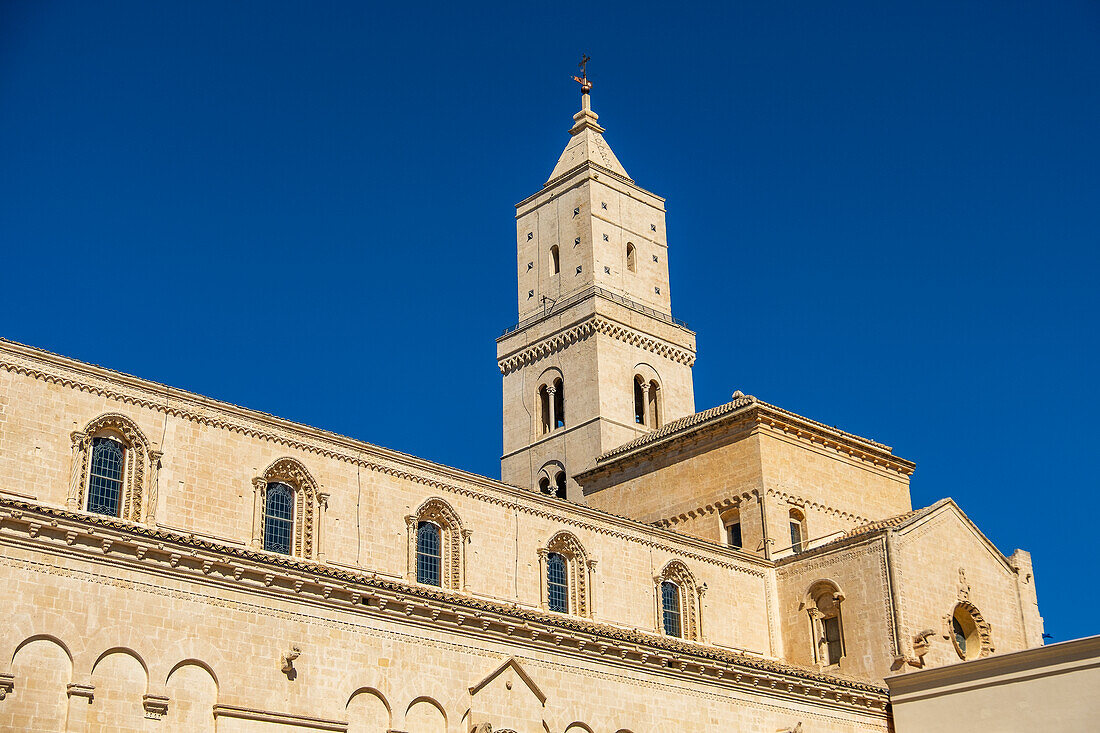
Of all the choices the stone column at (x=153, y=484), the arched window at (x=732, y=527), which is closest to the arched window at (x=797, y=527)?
the arched window at (x=732, y=527)

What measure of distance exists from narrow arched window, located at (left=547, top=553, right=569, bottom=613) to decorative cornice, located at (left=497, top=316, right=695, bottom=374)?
23017 millimetres

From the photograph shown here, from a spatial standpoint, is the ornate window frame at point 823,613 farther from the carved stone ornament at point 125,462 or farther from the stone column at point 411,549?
the carved stone ornament at point 125,462

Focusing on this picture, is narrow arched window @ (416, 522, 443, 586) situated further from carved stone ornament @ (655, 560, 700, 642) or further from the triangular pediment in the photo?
carved stone ornament @ (655, 560, 700, 642)

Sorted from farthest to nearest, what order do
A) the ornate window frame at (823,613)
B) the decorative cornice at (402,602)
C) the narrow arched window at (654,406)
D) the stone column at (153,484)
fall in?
the narrow arched window at (654,406) < the ornate window frame at (823,613) < the stone column at (153,484) < the decorative cornice at (402,602)

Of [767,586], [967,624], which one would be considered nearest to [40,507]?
[767,586]

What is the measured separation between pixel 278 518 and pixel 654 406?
1199 inches

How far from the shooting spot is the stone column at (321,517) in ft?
94.4

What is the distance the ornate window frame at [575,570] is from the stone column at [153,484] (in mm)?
10339

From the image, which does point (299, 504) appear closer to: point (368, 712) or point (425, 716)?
point (368, 712)

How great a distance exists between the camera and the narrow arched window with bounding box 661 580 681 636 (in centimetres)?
3572

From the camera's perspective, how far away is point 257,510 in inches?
1112

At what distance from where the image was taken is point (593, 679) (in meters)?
31.2

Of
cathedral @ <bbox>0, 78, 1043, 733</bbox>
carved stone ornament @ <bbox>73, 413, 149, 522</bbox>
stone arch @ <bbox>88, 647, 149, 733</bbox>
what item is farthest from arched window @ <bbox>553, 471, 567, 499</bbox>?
stone arch @ <bbox>88, 647, 149, 733</bbox>

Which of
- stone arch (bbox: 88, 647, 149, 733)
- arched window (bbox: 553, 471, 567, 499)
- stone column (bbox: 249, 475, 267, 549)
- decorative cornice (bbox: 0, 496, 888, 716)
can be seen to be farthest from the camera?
arched window (bbox: 553, 471, 567, 499)
